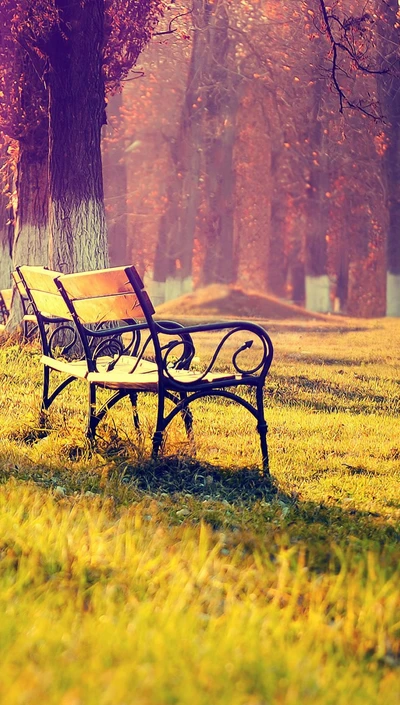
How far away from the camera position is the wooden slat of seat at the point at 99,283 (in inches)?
251

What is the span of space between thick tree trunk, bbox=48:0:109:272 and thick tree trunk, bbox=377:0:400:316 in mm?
16653

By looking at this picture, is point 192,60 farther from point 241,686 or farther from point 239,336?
point 241,686

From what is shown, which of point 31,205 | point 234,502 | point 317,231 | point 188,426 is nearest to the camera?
point 234,502

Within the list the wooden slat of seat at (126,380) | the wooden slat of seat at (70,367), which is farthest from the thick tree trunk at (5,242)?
the wooden slat of seat at (126,380)

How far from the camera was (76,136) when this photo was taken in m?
12.6

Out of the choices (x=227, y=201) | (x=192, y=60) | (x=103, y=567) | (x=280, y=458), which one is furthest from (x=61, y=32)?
(x=227, y=201)

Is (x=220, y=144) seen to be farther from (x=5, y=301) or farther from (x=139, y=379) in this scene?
(x=139, y=379)

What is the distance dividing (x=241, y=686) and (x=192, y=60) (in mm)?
27750

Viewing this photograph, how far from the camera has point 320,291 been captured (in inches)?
1344

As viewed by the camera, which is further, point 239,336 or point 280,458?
point 239,336

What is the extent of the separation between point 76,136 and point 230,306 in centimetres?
1515

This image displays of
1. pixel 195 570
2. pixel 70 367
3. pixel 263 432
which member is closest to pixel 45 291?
pixel 70 367

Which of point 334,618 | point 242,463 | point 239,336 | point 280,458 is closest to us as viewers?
point 334,618

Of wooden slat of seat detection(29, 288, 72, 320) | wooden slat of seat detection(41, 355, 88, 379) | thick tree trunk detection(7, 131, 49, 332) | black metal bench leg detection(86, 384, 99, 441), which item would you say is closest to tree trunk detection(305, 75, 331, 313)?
thick tree trunk detection(7, 131, 49, 332)
